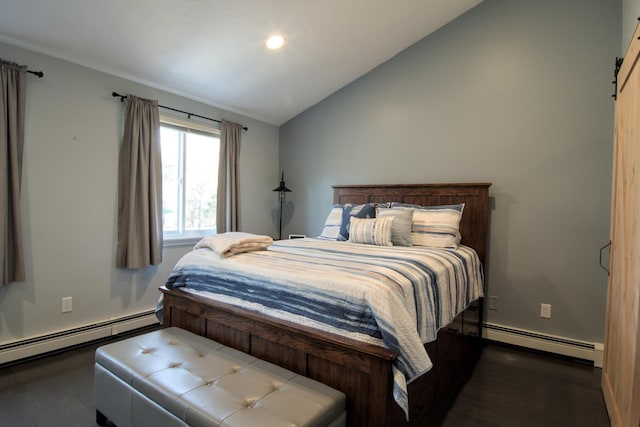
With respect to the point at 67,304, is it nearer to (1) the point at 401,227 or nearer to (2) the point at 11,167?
(2) the point at 11,167

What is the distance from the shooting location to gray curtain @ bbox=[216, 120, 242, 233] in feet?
12.5

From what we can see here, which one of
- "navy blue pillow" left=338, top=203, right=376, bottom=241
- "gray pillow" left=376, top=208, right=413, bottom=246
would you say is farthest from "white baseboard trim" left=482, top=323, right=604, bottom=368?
"navy blue pillow" left=338, top=203, right=376, bottom=241

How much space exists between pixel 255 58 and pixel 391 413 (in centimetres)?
301

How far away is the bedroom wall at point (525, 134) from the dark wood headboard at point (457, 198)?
0.15m

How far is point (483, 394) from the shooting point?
2174mm

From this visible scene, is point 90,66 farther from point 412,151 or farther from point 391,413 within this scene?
point 391,413

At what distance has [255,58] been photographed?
10.2 ft

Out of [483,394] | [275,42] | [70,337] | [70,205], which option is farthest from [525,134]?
[70,337]

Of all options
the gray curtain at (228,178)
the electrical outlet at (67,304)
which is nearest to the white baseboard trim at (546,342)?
the gray curtain at (228,178)

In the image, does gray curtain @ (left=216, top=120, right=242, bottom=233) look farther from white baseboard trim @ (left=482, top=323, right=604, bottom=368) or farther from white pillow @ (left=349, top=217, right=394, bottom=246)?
white baseboard trim @ (left=482, top=323, right=604, bottom=368)

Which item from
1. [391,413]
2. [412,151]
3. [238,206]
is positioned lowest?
[391,413]

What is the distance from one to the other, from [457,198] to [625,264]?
1464mm

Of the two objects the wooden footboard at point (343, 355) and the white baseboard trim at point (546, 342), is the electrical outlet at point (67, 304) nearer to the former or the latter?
the wooden footboard at point (343, 355)

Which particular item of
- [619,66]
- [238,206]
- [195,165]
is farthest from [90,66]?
[619,66]
